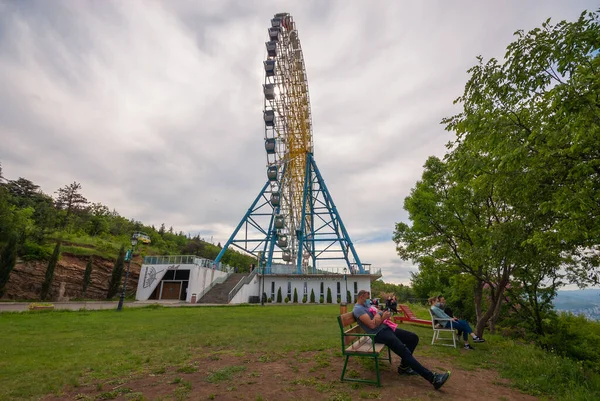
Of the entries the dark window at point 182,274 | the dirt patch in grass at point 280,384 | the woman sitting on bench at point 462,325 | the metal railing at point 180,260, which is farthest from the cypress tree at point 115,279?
the woman sitting on bench at point 462,325

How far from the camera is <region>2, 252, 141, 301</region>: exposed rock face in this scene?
86.1ft

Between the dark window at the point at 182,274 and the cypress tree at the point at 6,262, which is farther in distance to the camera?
the dark window at the point at 182,274

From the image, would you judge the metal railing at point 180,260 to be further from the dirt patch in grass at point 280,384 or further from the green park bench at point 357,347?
the green park bench at point 357,347

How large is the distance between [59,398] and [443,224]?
10.3 metres

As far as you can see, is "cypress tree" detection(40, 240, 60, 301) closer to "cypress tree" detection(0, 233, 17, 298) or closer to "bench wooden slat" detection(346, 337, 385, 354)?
"cypress tree" detection(0, 233, 17, 298)

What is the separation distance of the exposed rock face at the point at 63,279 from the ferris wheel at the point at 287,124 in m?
18.5

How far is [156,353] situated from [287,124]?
27.3 m

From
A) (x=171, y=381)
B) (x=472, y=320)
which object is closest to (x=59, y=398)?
(x=171, y=381)

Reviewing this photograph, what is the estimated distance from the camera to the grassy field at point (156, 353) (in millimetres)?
4281

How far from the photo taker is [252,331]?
8.87m

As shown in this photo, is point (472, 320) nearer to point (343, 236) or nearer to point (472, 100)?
point (343, 236)

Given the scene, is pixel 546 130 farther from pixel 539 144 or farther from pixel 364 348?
pixel 364 348

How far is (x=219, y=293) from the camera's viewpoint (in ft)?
88.1

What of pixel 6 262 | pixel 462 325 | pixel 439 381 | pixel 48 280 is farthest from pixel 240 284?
pixel 439 381
